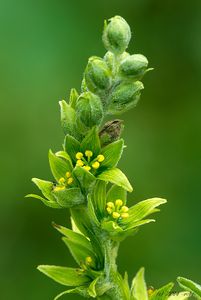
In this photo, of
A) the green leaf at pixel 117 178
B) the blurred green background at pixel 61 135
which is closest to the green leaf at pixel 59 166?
the green leaf at pixel 117 178

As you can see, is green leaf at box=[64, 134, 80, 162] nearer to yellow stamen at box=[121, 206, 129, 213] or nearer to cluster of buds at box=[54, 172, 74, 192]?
cluster of buds at box=[54, 172, 74, 192]

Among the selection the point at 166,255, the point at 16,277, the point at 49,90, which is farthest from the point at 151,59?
the point at 16,277

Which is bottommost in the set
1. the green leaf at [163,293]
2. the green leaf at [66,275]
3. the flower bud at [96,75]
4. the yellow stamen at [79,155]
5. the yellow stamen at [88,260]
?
the green leaf at [163,293]

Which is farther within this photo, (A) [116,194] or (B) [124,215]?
(A) [116,194]

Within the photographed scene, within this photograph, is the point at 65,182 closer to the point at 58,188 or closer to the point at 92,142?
the point at 58,188

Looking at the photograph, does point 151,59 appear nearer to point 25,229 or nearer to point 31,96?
point 31,96

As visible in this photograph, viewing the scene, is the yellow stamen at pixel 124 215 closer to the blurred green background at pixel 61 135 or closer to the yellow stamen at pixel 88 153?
the yellow stamen at pixel 88 153

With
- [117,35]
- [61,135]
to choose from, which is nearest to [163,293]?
[117,35]
